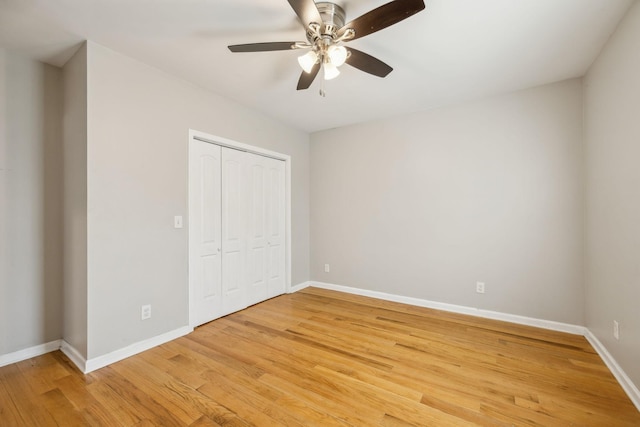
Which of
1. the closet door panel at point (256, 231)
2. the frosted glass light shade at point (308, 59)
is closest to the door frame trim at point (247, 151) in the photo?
the closet door panel at point (256, 231)

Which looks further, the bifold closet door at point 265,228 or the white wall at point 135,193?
the bifold closet door at point 265,228

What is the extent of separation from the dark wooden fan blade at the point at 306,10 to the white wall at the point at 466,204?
2438 mm

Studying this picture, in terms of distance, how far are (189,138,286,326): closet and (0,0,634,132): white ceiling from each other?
0.91 metres

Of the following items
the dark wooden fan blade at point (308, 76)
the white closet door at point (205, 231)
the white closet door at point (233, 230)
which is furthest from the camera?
the white closet door at point (233, 230)

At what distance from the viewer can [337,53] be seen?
5.89 feet

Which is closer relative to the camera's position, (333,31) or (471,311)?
(333,31)

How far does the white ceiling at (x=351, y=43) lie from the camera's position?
1790 mm

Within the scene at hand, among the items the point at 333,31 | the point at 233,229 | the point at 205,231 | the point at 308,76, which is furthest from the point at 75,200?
the point at 333,31

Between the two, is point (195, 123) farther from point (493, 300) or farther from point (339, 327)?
point (493, 300)

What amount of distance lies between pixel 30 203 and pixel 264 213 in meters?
2.28

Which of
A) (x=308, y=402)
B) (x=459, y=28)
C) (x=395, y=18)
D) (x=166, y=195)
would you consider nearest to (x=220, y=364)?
(x=308, y=402)

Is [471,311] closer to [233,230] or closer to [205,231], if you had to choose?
[233,230]

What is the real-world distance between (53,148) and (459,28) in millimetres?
3558

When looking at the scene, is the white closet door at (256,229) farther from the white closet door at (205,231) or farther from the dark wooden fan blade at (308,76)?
the dark wooden fan blade at (308,76)
